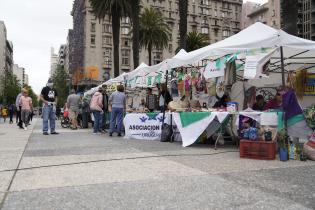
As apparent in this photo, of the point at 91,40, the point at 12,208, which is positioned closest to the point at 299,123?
the point at 12,208

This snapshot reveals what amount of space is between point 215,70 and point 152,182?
18.8ft

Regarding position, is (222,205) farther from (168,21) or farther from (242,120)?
(168,21)

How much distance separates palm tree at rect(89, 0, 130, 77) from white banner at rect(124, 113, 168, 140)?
19.6 m

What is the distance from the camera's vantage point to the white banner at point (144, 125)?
11.6 m

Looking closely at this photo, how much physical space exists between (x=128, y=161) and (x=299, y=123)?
3.68 metres

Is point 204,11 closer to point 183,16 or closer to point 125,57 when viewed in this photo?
point 125,57

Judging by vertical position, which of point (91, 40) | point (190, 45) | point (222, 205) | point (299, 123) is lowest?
point (222, 205)

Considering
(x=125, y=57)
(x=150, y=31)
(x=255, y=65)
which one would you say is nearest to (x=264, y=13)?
(x=125, y=57)

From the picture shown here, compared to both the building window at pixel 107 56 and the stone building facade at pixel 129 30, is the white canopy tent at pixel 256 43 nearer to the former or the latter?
the stone building facade at pixel 129 30

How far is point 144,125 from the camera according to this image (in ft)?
39.0

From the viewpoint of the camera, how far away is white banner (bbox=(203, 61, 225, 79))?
32.7ft

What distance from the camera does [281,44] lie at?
26.2 feet

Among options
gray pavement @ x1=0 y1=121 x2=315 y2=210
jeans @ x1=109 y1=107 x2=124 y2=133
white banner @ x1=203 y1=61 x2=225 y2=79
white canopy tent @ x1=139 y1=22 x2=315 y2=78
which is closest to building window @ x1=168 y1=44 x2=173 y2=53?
jeans @ x1=109 y1=107 x2=124 y2=133

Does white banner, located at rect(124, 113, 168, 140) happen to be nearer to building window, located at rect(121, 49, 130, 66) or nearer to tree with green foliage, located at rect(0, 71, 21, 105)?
tree with green foliage, located at rect(0, 71, 21, 105)
